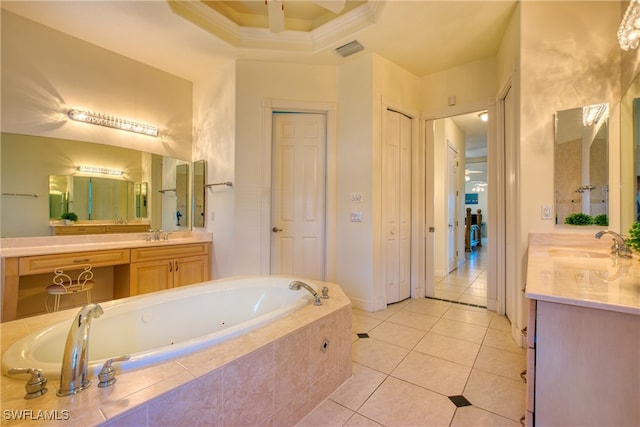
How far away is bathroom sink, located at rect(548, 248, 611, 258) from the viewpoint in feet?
5.80

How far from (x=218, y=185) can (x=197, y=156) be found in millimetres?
710

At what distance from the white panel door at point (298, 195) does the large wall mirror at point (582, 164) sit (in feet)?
7.14

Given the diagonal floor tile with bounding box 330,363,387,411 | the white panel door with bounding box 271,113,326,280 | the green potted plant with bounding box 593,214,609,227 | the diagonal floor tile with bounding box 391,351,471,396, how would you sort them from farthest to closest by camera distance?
1. the white panel door with bounding box 271,113,326,280
2. the green potted plant with bounding box 593,214,609,227
3. the diagonal floor tile with bounding box 391,351,471,396
4. the diagonal floor tile with bounding box 330,363,387,411

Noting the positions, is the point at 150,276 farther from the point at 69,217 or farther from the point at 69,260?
the point at 69,217

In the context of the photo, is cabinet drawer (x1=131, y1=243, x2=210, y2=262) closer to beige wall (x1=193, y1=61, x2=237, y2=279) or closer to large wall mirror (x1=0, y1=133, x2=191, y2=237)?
beige wall (x1=193, y1=61, x2=237, y2=279)

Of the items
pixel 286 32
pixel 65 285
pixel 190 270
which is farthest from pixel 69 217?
pixel 286 32

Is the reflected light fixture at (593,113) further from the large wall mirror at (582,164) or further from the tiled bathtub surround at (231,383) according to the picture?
the tiled bathtub surround at (231,383)

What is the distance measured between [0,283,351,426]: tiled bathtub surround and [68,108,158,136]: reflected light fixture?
7.58 feet

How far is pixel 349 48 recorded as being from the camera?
2939 mm

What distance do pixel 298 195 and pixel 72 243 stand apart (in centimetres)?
233

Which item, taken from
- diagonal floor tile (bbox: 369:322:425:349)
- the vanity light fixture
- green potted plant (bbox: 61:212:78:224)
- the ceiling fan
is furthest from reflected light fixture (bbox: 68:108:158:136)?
diagonal floor tile (bbox: 369:322:425:349)

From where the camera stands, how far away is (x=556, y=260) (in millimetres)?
1634

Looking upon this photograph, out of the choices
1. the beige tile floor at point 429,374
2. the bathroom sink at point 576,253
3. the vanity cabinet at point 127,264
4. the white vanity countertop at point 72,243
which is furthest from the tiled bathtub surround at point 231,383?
the bathroom sink at point 576,253

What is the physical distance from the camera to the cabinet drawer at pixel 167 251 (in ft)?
9.08
